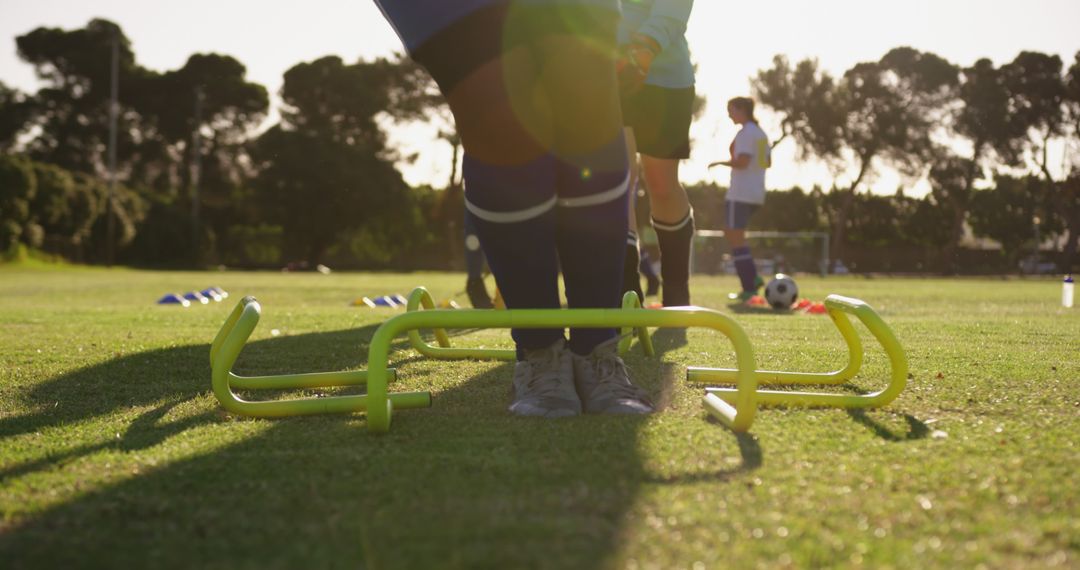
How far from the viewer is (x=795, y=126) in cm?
3988

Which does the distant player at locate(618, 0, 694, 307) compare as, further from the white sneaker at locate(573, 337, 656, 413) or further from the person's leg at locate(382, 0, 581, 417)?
the white sneaker at locate(573, 337, 656, 413)

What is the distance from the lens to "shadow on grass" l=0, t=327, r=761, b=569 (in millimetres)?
1041

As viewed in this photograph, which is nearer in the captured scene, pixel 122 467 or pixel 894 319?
pixel 122 467

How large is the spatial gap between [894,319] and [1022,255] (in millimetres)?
47509

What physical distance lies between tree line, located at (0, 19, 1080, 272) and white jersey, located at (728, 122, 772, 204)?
99.9 feet

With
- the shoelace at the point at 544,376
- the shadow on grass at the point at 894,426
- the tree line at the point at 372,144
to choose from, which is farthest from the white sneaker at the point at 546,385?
the tree line at the point at 372,144

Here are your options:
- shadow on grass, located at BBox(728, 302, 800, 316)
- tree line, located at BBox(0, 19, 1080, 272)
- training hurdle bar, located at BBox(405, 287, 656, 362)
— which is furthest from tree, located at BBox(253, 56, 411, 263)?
training hurdle bar, located at BBox(405, 287, 656, 362)

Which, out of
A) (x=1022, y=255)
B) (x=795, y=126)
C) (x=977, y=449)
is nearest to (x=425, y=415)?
(x=977, y=449)

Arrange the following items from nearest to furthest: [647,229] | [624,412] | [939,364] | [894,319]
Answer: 1. [624,412]
2. [939,364]
3. [894,319]
4. [647,229]

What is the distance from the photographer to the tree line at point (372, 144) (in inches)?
1569

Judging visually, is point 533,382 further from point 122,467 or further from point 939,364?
point 939,364

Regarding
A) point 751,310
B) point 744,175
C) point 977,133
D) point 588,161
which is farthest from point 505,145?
point 977,133

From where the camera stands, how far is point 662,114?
12.2 feet

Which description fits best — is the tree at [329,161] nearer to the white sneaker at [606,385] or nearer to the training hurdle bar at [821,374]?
the training hurdle bar at [821,374]
